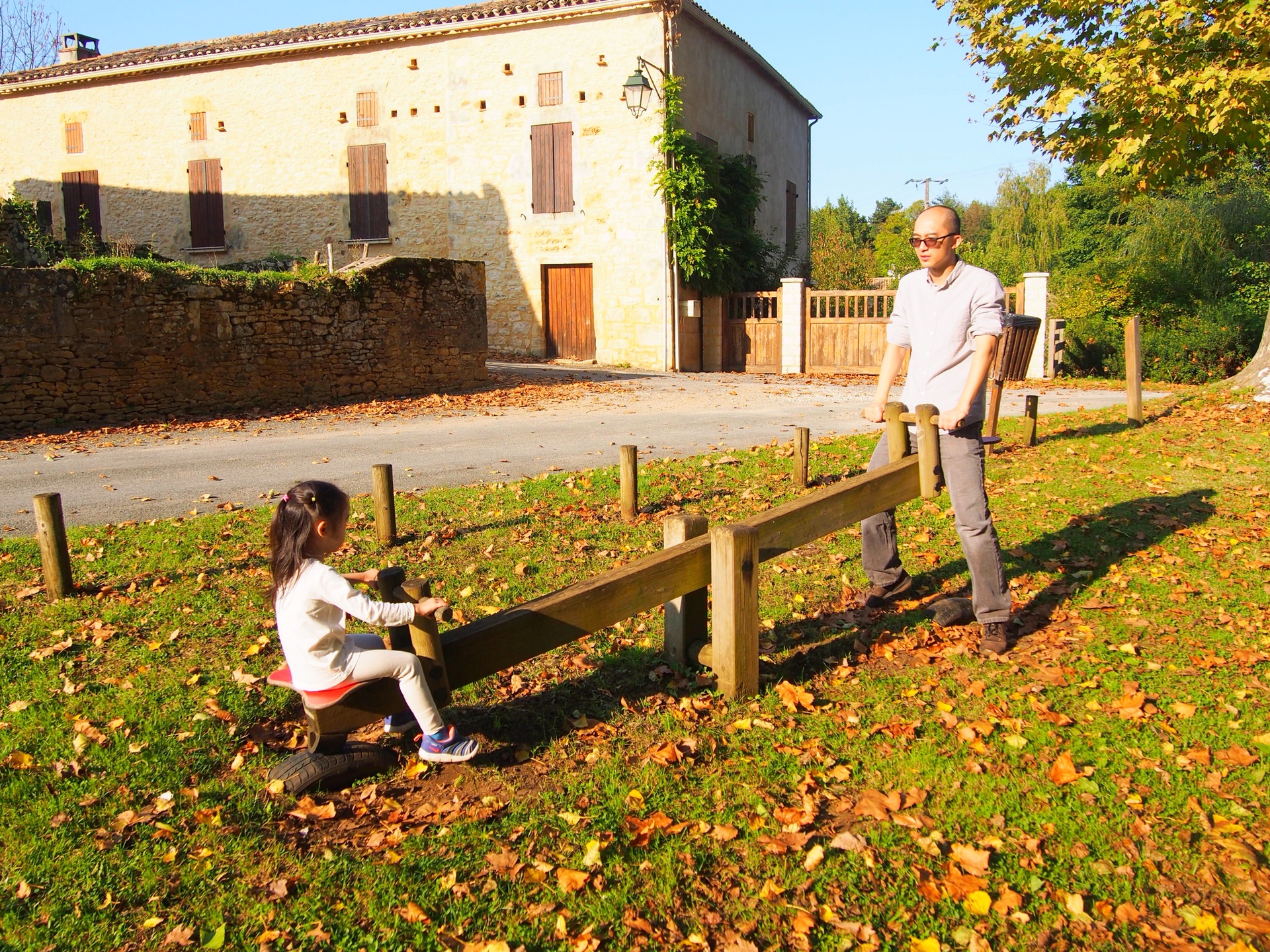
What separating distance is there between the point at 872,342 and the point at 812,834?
1879 cm

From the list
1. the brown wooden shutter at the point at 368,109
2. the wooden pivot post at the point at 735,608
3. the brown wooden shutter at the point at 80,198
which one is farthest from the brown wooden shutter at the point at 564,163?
the wooden pivot post at the point at 735,608

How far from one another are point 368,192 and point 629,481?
62.7ft

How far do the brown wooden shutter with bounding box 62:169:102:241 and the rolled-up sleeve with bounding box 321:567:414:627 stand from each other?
2736 centimetres

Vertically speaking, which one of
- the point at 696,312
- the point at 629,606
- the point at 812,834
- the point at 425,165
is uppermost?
the point at 425,165

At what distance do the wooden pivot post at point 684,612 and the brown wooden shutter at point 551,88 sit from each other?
19.8 m

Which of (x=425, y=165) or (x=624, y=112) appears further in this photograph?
(x=425, y=165)

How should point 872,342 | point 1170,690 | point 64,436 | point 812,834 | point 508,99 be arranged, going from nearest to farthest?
point 812,834 → point 1170,690 → point 64,436 → point 872,342 → point 508,99

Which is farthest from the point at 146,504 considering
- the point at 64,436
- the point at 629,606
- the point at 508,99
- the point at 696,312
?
the point at 508,99

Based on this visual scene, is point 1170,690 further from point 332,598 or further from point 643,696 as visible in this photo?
point 332,598

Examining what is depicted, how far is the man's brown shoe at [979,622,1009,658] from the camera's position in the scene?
461 cm

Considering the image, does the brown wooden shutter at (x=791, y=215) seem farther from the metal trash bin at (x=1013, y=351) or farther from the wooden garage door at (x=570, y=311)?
the metal trash bin at (x=1013, y=351)

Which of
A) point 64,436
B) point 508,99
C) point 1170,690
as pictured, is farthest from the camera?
point 508,99

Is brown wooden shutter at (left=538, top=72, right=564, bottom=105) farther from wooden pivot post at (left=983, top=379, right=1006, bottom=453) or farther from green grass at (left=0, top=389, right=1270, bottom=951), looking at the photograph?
green grass at (left=0, top=389, right=1270, bottom=951)

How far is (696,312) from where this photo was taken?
21.7 meters
